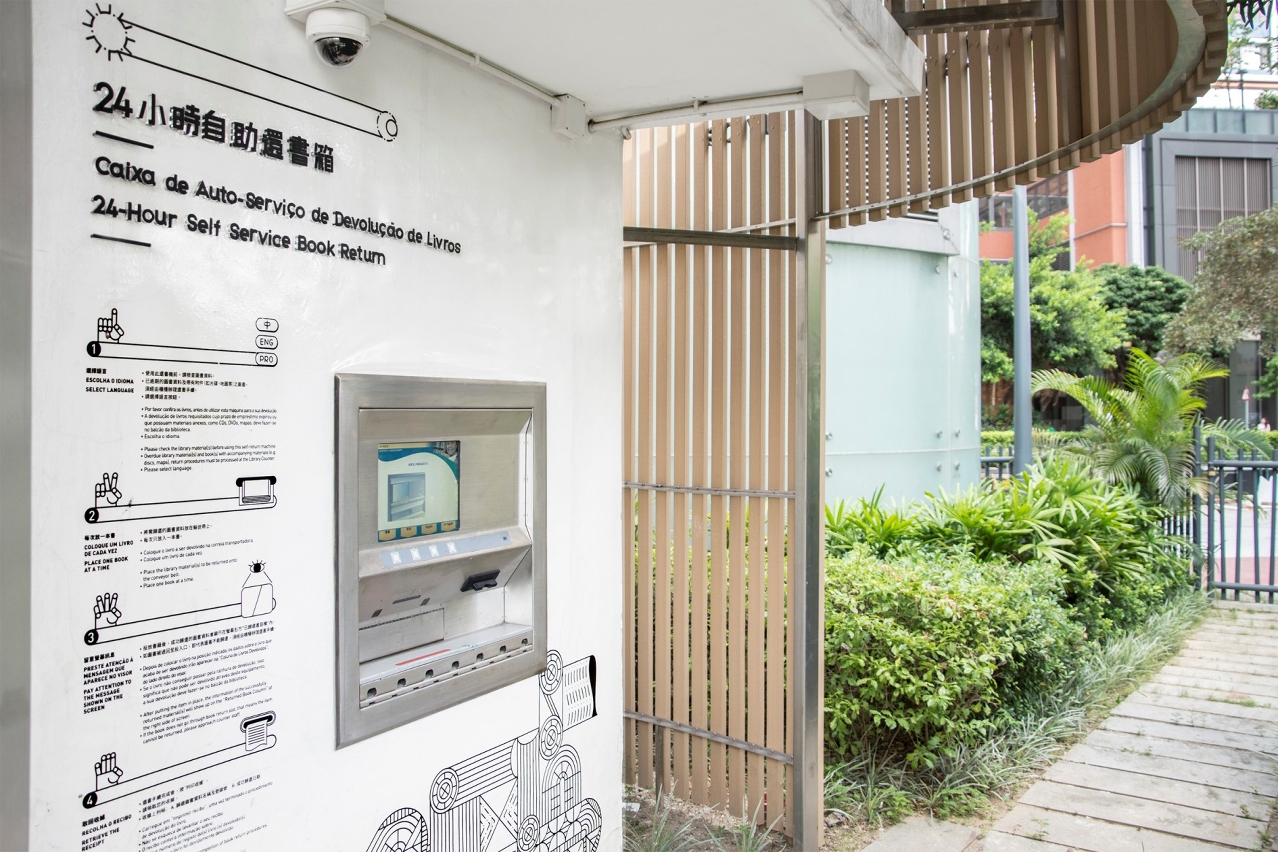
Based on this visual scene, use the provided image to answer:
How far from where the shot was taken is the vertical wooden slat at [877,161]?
13.5ft

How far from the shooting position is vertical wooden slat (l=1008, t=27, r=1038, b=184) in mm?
3748

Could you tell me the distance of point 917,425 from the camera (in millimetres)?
9398

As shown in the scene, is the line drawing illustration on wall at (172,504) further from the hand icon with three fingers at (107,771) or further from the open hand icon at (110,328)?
the hand icon with three fingers at (107,771)

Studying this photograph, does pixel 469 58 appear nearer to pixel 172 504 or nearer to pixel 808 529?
pixel 172 504

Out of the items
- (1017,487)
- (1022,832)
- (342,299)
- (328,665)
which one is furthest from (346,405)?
(1017,487)

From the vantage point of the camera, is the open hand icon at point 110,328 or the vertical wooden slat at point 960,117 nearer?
the open hand icon at point 110,328

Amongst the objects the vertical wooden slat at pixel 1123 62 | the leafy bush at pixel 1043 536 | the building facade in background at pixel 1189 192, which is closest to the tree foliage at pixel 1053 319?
the building facade in background at pixel 1189 192

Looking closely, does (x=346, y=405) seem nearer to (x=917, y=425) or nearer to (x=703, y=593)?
(x=703, y=593)

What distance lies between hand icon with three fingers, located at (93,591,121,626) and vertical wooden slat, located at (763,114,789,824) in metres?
2.90

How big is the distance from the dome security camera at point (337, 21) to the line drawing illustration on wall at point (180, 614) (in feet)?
4.10

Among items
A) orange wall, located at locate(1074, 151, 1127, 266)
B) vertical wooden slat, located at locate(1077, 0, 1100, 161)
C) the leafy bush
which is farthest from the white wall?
orange wall, located at locate(1074, 151, 1127, 266)

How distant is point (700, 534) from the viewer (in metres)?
4.31

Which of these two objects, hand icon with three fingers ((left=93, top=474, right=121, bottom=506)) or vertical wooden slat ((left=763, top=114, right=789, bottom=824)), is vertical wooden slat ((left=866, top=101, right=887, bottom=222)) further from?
hand icon with three fingers ((left=93, top=474, right=121, bottom=506))

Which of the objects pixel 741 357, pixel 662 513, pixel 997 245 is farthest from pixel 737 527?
pixel 997 245
